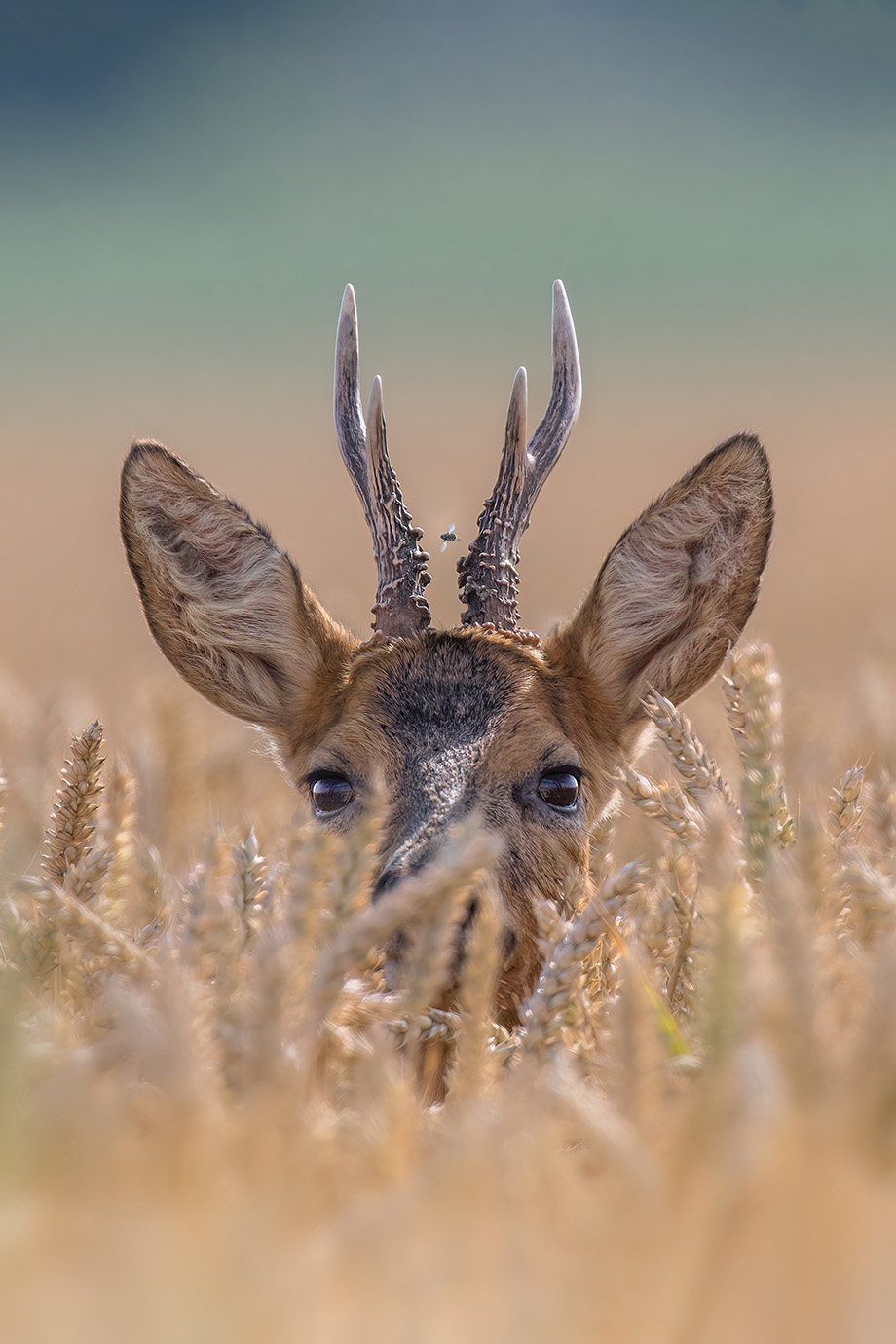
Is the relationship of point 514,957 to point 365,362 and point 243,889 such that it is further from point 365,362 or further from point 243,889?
point 365,362

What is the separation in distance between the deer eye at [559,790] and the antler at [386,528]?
86cm

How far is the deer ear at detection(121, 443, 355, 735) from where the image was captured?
5426 millimetres

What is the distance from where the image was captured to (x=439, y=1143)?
2287 millimetres

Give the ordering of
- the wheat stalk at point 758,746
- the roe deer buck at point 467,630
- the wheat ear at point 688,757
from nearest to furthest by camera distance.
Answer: the wheat stalk at point 758,746, the wheat ear at point 688,757, the roe deer buck at point 467,630

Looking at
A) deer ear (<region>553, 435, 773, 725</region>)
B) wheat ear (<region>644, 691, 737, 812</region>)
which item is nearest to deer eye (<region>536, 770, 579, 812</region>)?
deer ear (<region>553, 435, 773, 725</region>)

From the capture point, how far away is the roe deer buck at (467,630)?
5004 millimetres

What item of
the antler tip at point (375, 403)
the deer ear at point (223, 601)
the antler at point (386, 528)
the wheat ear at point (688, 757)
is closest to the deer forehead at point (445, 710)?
the antler at point (386, 528)

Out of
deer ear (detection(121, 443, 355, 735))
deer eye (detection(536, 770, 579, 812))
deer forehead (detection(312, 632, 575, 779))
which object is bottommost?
deer eye (detection(536, 770, 579, 812))

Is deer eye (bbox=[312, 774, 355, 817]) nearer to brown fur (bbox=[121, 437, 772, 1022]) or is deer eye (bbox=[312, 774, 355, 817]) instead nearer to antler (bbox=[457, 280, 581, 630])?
brown fur (bbox=[121, 437, 772, 1022])

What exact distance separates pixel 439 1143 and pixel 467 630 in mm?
3272

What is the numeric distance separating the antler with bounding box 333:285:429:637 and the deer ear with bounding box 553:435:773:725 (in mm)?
607

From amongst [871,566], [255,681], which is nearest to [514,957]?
[255,681]

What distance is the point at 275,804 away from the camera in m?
8.10

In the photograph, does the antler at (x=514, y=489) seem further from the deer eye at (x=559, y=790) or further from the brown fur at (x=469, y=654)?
the deer eye at (x=559, y=790)
